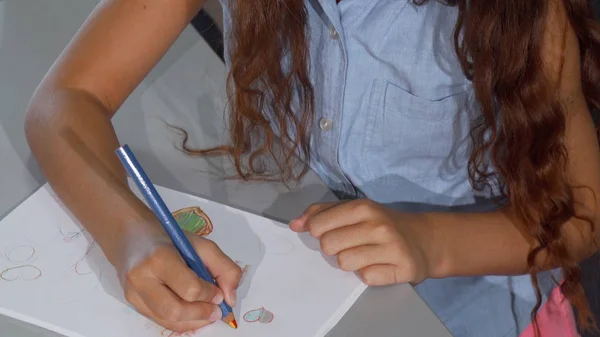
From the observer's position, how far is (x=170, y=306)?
2.18ft

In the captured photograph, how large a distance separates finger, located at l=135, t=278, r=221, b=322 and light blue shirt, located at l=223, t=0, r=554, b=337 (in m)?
0.31

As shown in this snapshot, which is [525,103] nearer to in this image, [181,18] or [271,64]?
[271,64]

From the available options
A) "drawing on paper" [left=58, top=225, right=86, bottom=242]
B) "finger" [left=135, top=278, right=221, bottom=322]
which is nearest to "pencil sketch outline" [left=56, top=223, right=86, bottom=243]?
"drawing on paper" [left=58, top=225, right=86, bottom=242]

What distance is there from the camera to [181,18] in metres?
0.92

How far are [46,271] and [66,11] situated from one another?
0.50 m

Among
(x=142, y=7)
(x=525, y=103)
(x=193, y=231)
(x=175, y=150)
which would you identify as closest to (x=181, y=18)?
(x=142, y=7)

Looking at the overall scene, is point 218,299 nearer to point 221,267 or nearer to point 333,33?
point 221,267

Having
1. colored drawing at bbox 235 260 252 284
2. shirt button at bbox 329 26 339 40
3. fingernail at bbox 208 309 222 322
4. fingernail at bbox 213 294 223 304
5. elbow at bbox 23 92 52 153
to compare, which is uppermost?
elbow at bbox 23 92 52 153

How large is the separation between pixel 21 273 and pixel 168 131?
0.24 m

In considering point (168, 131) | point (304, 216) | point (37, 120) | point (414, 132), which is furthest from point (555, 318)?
point (37, 120)

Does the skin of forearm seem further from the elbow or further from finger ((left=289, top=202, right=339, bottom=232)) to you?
finger ((left=289, top=202, right=339, bottom=232))

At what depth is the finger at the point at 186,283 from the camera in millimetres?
662

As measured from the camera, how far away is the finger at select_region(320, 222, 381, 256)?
0.71 metres

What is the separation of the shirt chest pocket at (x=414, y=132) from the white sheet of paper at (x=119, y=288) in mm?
202
